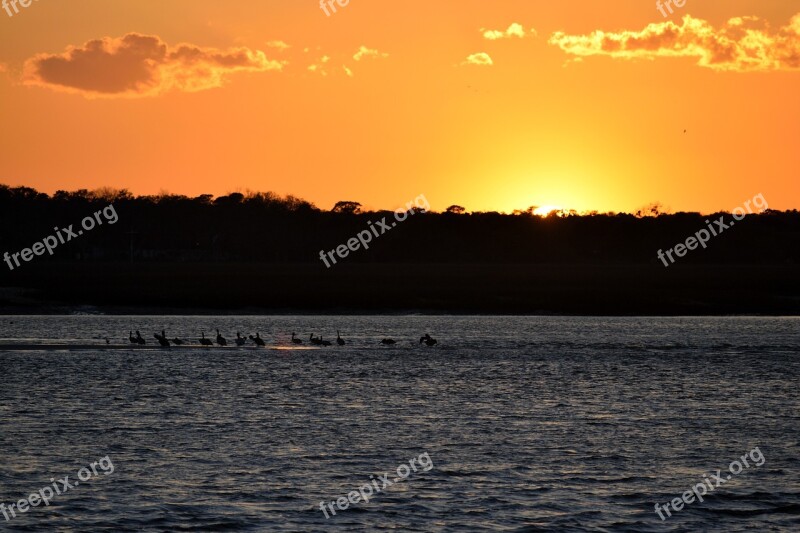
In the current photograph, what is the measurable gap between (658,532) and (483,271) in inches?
5324

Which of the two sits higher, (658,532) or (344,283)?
(344,283)

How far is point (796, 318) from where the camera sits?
107938 mm

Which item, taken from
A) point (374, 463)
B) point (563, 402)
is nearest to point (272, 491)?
point (374, 463)

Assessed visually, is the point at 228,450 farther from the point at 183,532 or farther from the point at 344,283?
the point at 344,283

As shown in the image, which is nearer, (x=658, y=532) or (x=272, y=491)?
(x=658, y=532)

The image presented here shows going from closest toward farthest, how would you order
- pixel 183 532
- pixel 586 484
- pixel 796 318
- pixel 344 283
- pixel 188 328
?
pixel 183 532
pixel 586 484
pixel 188 328
pixel 796 318
pixel 344 283

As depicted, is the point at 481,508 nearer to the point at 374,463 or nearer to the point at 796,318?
the point at 374,463

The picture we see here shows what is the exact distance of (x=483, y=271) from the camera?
160 meters

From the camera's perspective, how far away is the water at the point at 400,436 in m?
26.1

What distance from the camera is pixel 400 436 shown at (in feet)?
116

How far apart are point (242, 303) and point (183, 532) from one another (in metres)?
86.5

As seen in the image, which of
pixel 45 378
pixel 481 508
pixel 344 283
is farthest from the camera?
pixel 344 283

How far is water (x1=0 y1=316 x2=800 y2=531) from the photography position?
85.5 feet

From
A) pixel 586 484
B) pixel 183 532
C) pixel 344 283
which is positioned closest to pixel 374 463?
pixel 586 484
